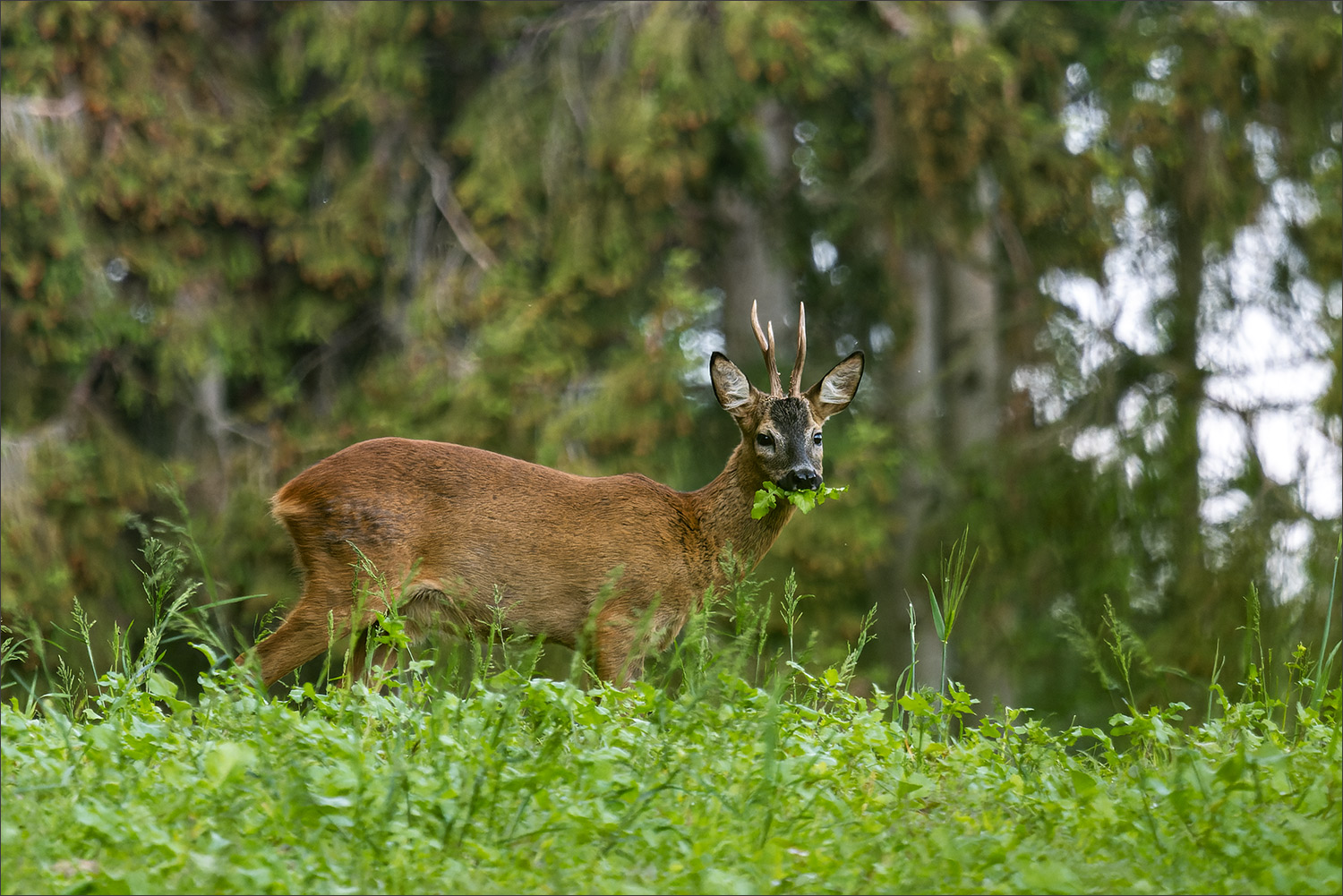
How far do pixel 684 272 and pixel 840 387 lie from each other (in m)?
6.85

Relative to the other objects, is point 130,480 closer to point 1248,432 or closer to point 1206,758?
point 1248,432

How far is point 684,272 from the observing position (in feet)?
43.4

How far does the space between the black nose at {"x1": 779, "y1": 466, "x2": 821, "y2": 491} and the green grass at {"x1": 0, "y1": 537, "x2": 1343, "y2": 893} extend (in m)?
1.76

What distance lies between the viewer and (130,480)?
38.1ft

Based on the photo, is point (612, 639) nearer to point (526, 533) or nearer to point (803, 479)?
point (526, 533)

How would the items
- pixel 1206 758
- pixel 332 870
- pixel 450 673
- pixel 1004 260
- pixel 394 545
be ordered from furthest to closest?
pixel 1004 260
pixel 394 545
pixel 1206 758
pixel 450 673
pixel 332 870

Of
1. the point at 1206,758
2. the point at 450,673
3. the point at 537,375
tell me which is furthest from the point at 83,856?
the point at 537,375

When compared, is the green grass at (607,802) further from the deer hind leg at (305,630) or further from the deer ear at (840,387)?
the deer ear at (840,387)

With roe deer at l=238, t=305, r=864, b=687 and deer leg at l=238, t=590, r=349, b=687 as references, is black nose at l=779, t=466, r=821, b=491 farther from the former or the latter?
deer leg at l=238, t=590, r=349, b=687

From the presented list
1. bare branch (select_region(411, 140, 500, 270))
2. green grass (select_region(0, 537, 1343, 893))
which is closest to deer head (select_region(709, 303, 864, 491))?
green grass (select_region(0, 537, 1343, 893))

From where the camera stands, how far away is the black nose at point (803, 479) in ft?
19.1

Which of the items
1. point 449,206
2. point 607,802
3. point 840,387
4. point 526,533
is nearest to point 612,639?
point 526,533

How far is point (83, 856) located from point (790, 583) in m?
1.82

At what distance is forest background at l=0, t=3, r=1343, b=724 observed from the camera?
10938 millimetres
